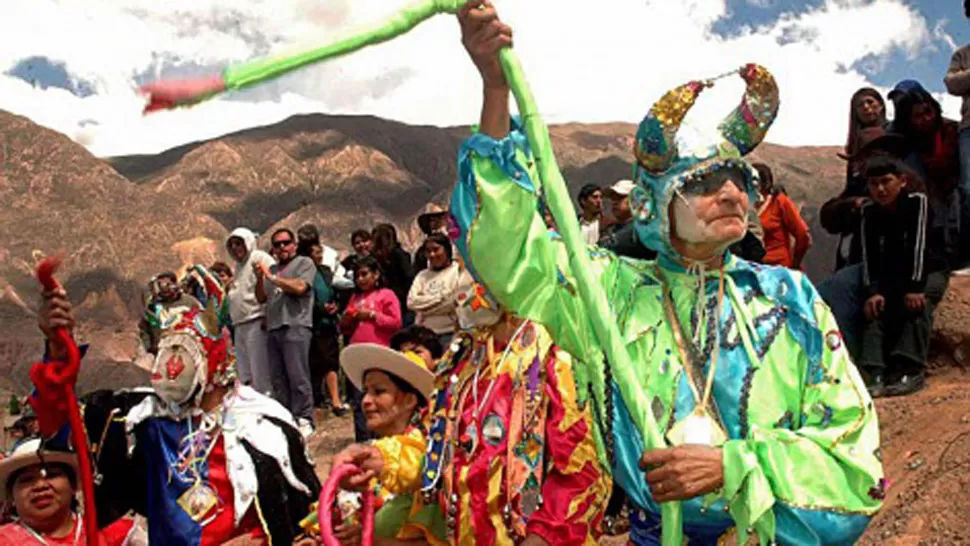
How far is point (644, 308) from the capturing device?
2.47 meters

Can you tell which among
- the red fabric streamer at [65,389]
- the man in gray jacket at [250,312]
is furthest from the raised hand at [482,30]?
the man in gray jacket at [250,312]

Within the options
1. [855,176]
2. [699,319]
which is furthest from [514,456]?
[855,176]

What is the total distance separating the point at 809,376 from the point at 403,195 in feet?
99.8

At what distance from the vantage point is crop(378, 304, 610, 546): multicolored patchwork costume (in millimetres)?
3115

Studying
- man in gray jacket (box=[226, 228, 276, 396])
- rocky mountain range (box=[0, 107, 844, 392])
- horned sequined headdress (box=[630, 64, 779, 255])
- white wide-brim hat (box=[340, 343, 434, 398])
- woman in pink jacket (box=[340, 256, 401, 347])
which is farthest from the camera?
rocky mountain range (box=[0, 107, 844, 392])

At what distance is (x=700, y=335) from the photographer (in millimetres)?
2418

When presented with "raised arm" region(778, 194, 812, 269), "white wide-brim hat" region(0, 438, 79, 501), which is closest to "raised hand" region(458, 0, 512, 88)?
"white wide-brim hat" region(0, 438, 79, 501)

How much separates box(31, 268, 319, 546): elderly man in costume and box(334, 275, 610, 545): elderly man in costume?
1.12m

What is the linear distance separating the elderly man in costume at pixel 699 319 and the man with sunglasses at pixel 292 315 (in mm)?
6256

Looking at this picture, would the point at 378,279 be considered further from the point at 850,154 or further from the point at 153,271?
the point at 153,271

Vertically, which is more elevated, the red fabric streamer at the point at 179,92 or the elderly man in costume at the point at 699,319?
the red fabric streamer at the point at 179,92

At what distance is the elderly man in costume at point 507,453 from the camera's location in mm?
3111

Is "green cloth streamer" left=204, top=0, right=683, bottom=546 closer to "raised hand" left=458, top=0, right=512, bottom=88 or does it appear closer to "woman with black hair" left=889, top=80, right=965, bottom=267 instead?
"raised hand" left=458, top=0, right=512, bottom=88

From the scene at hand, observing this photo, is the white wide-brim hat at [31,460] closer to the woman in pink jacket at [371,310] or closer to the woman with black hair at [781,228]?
the woman in pink jacket at [371,310]
